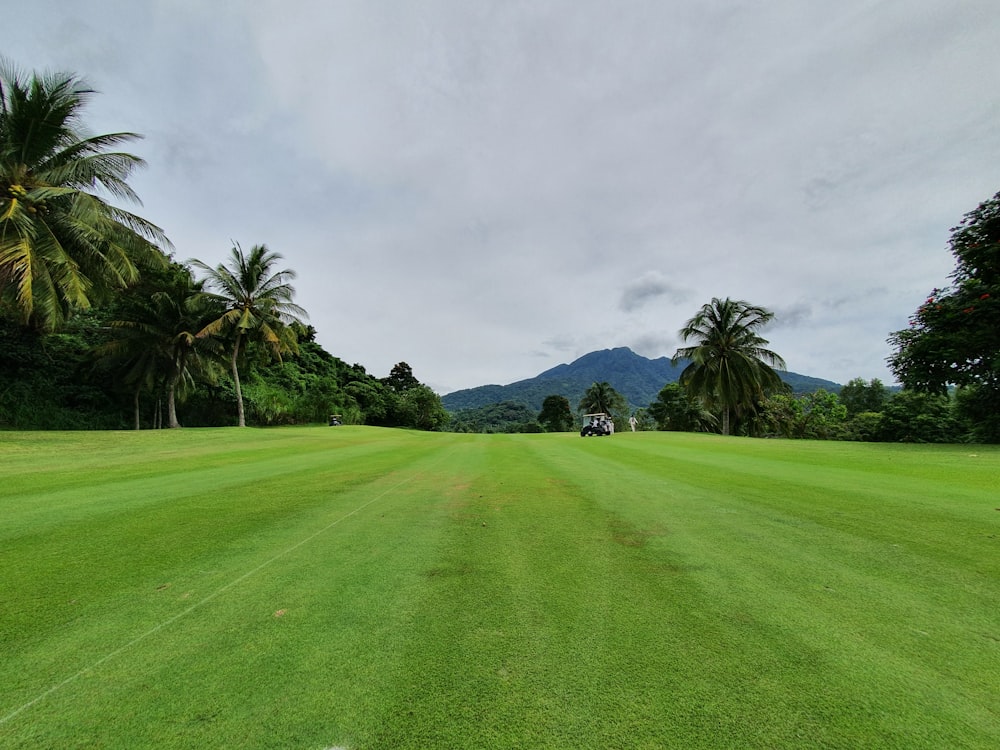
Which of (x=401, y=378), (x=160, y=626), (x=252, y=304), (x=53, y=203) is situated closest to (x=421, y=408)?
(x=401, y=378)

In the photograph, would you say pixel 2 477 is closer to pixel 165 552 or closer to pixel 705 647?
pixel 165 552

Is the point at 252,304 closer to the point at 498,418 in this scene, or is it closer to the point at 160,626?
the point at 160,626

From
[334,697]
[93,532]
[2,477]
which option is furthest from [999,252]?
[2,477]

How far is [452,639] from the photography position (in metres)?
2.43

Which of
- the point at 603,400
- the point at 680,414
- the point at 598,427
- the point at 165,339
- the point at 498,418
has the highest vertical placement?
the point at 165,339

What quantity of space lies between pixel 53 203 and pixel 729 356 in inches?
1405

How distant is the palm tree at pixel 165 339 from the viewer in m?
22.8

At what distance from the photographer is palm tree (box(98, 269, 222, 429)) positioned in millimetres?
22844

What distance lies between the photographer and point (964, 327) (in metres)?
13.6

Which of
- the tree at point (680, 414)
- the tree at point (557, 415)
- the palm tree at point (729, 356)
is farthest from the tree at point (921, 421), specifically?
the tree at point (557, 415)

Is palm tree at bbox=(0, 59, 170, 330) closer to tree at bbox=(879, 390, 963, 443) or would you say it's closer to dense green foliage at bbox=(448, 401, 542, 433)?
tree at bbox=(879, 390, 963, 443)

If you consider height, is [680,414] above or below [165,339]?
below

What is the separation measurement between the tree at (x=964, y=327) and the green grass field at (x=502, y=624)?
11.5 m

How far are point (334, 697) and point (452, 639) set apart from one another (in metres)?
0.71
